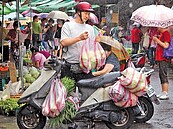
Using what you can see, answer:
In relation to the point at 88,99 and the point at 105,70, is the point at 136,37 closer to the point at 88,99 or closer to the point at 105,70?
the point at 105,70

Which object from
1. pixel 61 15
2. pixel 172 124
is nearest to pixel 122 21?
pixel 61 15

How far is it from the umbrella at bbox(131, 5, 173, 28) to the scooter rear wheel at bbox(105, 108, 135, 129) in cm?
314

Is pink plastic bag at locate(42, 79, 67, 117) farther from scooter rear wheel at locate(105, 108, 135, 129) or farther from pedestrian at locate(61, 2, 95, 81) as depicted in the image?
scooter rear wheel at locate(105, 108, 135, 129)

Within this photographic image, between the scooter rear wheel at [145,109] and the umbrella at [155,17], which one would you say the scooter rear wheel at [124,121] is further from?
the umbrella at [155,17]

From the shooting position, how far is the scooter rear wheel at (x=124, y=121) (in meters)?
6.84

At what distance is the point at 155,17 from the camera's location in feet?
31.6

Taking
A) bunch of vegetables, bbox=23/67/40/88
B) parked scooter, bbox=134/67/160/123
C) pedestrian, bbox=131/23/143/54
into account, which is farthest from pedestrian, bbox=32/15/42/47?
parked scooter, bbox=134/67/160/123

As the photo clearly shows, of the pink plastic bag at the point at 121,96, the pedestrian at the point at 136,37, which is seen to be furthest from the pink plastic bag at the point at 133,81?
the pedestrian at the point at 136,37

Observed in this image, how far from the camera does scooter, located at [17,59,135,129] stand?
6.62 m

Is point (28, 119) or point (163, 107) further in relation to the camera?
point (163, 107)

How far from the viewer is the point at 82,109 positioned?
22.0ft

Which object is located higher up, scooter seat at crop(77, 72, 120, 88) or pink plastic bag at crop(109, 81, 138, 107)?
scooter seat at crop(77, 72, 120, 88)

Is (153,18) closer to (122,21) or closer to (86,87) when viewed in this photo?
(86,87)

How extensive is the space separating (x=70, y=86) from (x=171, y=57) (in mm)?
3656
